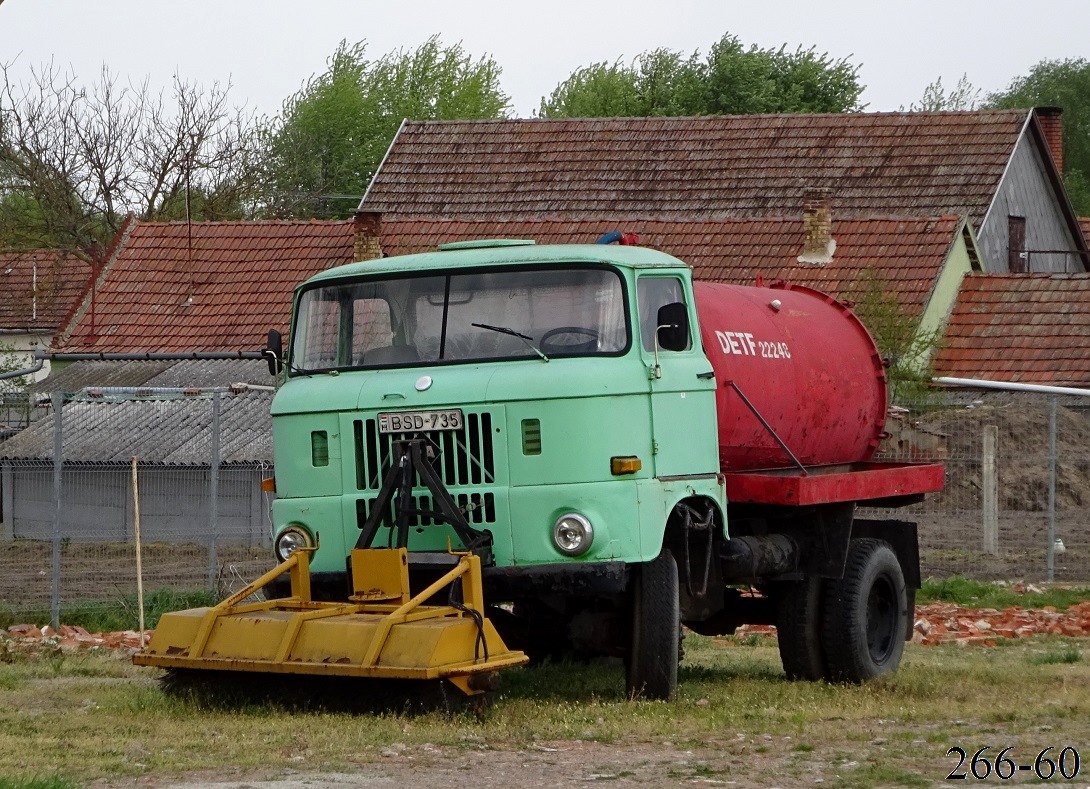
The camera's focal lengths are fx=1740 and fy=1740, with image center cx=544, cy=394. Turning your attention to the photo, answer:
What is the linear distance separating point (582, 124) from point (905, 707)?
30.4 meters

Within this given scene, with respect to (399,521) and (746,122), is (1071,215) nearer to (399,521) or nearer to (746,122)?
(746,122)

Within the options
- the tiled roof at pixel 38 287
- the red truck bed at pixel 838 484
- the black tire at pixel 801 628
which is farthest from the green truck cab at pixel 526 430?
the tiled roof at pixel 38 287

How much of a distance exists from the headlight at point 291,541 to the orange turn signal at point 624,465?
1924mm

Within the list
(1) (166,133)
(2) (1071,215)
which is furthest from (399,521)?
(1) (166,133)

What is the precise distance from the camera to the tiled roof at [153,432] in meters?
23.1

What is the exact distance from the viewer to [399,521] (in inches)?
394

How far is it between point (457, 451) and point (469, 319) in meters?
0.89

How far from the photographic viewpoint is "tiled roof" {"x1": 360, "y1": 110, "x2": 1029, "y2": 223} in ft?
119

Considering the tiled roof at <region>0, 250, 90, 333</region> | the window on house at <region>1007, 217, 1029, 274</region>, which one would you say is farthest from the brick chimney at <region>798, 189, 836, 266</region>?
the tiled roof at <region>0, 250, 90, 333</region>

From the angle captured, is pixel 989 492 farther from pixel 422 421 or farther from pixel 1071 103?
pixel 1071 103

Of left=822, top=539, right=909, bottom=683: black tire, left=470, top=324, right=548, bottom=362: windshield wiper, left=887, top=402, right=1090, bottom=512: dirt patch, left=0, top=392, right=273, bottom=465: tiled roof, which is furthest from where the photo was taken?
left=0, top=392, right=273, bottom=465: tiled roof

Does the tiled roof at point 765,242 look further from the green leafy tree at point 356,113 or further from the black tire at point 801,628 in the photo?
the green leafy tree at point 356,113

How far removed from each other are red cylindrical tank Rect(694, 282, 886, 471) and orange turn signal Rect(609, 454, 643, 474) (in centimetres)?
125

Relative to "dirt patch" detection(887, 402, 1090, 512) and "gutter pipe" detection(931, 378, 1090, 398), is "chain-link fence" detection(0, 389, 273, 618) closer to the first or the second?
"dirt patch" detection(887, 402, 1090, 512)
